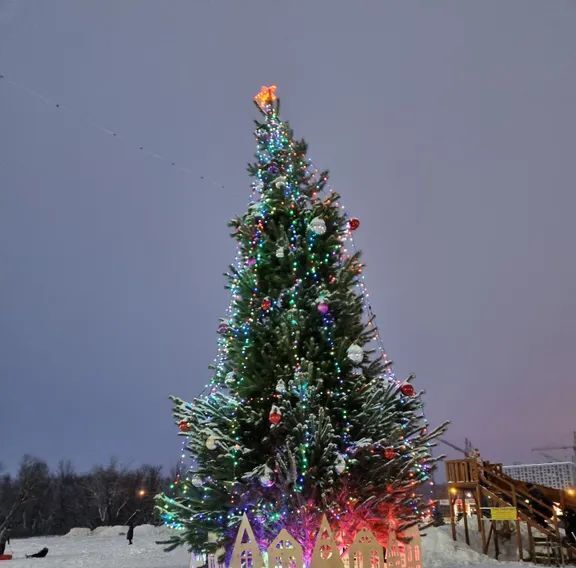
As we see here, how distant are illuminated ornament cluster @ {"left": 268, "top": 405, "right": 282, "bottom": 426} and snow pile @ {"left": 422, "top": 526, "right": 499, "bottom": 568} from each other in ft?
38.4

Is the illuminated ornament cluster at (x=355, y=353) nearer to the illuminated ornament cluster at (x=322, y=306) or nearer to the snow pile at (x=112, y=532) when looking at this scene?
the illuminated ornament cluster at (x=322, y=306)

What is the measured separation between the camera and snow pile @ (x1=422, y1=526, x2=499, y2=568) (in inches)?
689

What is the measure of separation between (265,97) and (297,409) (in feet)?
18.6

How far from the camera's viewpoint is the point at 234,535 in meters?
8.09

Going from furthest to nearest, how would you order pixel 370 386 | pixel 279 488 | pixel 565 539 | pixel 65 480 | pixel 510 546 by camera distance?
pixel 65 480 < pixel 510 546 < pixel 565 539 < pixel 370 386 < pixel 279 488

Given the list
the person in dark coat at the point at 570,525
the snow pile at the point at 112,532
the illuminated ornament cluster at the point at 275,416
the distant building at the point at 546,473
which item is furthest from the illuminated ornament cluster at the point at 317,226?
the distant building at the point at 546,473

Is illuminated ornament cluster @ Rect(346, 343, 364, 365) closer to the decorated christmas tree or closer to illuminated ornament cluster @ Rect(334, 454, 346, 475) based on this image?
the decorated christmas tree

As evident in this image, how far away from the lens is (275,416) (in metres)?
7.62

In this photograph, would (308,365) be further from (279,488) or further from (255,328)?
(279,488)

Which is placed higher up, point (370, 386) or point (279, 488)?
point (370, 386)

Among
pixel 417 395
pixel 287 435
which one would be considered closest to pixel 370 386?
pixel 417 395

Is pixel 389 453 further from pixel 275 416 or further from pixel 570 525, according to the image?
pixel 570 525

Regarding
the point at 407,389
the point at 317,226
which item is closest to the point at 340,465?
the point at 407,389

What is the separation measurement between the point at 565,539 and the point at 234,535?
46.5ft
